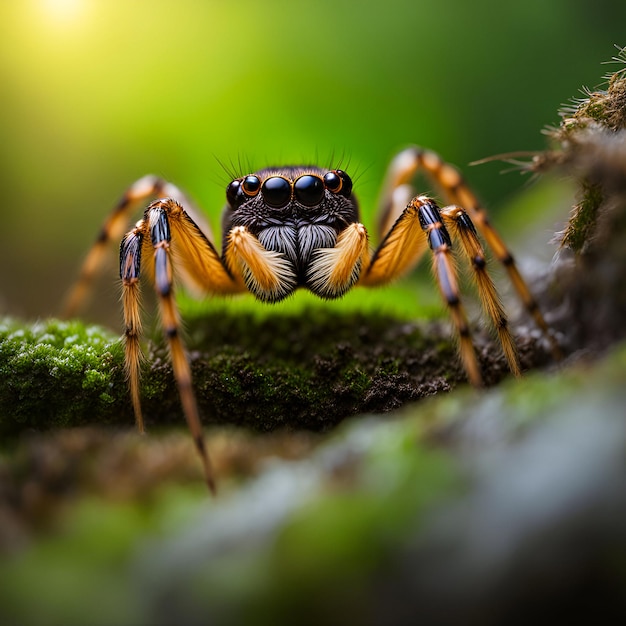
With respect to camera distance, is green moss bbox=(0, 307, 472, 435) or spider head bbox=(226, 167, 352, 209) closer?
green moss bbox=(0, 307, 472, 435)

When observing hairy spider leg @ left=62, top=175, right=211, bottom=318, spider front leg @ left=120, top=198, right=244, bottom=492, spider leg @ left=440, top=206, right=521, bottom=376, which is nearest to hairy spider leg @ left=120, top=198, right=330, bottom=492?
spider front leg @ left=120, top=198, right=244, bottom=492

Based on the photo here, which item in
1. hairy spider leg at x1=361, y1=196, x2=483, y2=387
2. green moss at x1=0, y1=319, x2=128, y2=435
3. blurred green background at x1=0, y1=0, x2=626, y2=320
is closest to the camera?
hairy spider leg at x1=361, y1=196, x2=483, y2=387

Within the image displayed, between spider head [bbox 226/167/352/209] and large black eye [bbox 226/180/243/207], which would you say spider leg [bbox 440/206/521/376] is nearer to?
spider head [bbox 226/167/352/209]

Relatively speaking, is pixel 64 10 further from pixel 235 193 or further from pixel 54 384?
pixel 54 384

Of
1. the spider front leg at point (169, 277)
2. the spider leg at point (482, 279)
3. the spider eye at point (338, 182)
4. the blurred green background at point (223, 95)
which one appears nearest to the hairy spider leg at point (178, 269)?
the spider front leg at point (169, 277)

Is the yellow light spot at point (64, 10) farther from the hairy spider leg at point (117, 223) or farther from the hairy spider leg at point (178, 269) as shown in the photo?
the hairy spider leg at point (178, 269)

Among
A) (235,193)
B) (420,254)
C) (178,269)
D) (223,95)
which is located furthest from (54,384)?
(223,95)
